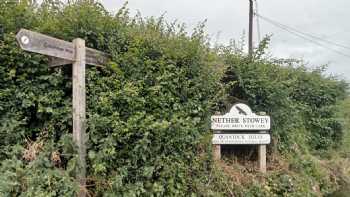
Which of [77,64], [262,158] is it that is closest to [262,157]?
[262,158]

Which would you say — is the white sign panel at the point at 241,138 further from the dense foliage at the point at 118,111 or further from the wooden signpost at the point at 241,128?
the dense foliage at the point at 118,111

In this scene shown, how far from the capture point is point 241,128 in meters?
5.24

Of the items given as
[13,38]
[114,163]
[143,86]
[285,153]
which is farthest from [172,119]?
[285,153]

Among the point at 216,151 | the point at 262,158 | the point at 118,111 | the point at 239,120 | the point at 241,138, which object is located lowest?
the point at 262,158

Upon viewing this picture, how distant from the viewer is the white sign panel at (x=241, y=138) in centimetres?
512

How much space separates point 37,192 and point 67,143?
67cm

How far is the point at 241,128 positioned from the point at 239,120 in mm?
133

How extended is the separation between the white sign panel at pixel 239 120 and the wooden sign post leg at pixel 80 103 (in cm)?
208

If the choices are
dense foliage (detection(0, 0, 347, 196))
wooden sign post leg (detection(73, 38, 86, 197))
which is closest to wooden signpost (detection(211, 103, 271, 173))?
dense foliage (detection(0, 0, 347, 196))

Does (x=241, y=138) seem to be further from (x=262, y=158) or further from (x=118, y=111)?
(x=118, y=111)

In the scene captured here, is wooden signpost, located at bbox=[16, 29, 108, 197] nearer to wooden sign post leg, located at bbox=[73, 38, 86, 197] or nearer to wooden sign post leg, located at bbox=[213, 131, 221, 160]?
wooden sign post leg, located at bbox=[73, 38, 86, 197]

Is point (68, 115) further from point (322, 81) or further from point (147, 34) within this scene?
point (322, 81)

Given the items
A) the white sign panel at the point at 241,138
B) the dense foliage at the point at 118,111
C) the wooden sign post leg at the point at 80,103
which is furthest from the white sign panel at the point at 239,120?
the wooden sign post leg at the point at 80,103

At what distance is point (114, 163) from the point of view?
3867mm
